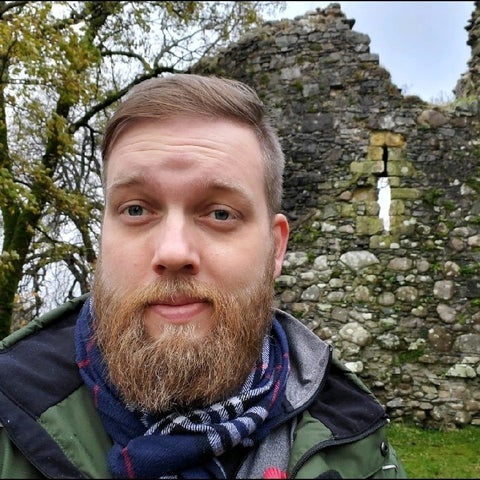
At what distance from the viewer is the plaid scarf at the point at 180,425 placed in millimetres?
1666

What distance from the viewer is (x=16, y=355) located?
1998mm

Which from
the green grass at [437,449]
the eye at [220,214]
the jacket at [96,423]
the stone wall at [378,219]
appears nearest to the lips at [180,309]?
the eye at [220,214]

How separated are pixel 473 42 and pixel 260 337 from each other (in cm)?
716

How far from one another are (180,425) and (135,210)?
702 mm

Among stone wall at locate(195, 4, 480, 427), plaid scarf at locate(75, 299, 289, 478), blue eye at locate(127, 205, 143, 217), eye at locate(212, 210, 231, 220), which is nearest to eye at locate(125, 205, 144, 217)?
blue eye at locate(127, 205, 143, 217)

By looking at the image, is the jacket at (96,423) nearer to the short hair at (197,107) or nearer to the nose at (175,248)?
the nose at (175,248)

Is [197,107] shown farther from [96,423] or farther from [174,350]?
[96,423]

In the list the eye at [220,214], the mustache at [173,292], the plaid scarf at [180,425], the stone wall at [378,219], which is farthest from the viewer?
the stone wall at [378,219]

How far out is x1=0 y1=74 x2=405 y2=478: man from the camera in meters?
1.74

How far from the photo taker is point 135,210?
6.22ft

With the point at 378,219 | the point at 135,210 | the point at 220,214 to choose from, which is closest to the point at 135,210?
the point at 135,210

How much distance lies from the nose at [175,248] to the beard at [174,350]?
0.04m

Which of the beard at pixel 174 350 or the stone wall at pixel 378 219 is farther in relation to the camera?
the stone wall at pixel 378 219

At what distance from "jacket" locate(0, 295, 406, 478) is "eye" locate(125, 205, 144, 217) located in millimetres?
554
